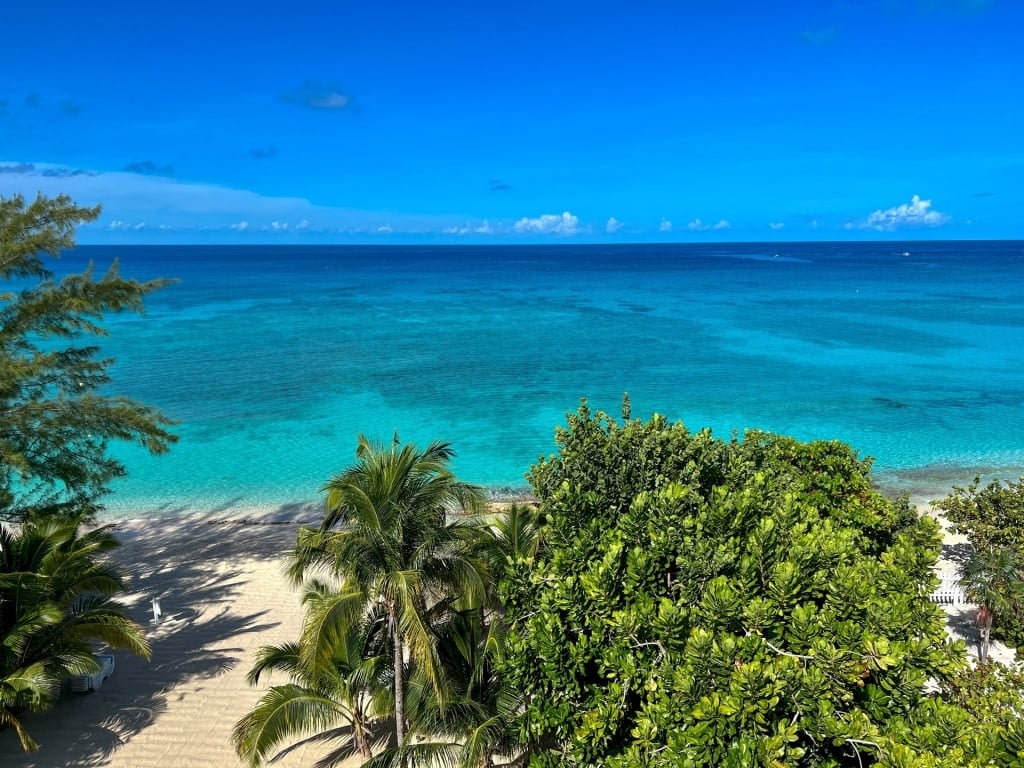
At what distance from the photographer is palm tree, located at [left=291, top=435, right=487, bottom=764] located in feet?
23.1

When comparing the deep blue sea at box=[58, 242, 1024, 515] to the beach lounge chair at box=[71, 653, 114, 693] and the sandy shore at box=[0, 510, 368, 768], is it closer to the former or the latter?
the sandy shore at box=[0, 510, 368, 768]

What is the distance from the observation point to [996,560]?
11242mm

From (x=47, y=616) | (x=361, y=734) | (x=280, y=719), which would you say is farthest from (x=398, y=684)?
(x=47, y=616)

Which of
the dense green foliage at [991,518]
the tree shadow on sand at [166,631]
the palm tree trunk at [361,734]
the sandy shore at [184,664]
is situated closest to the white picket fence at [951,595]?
the dense green foliage at [991,518]

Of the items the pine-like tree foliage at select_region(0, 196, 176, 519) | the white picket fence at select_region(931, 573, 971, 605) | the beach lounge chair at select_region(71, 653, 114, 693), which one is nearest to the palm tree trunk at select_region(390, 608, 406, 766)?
the beach lounge chair at select_region(71, 653, 114, 693)

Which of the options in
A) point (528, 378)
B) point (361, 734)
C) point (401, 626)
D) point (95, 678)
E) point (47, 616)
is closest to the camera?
point (401, 626)

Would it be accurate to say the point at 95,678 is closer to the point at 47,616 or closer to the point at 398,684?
the point at 47,616

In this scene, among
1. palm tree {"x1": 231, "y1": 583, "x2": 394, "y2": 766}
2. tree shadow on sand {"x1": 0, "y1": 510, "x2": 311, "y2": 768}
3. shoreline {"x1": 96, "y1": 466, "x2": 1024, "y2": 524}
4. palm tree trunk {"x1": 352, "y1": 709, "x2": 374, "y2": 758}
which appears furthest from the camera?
shoreline {"x1": 96, "y1": 466, "x2": 1024, "y2": 524}

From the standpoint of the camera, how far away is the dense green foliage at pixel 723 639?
523cm

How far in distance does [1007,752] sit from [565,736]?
12.4ft

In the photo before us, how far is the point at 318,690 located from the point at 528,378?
28.7 meters

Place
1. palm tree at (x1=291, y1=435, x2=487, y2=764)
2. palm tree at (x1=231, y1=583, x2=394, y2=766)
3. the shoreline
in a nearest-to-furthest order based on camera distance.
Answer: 1. palm tree at (x1=291, y1=435, x2=487, y2=764)
2. palm tree at (x1=231, y1=583, x2=394, y2=766)
3. the shoreline

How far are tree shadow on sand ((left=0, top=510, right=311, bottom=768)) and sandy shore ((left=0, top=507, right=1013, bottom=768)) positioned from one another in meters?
0.02

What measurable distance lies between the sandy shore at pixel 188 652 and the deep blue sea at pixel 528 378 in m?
3.71
